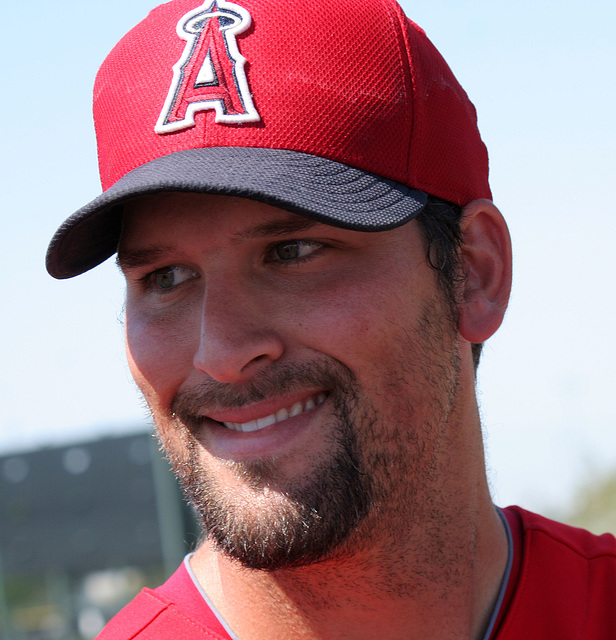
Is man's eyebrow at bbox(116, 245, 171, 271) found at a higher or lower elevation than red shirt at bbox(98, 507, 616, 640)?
higher

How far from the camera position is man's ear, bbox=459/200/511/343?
8.08 ft

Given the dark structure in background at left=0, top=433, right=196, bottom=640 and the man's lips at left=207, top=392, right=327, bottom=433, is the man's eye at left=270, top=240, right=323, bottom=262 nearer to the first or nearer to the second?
the man's lips at left=207, top=392, right=327, bottom=433

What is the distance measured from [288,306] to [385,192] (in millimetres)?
348

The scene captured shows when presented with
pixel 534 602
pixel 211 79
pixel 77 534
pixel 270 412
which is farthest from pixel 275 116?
pixel 77 534

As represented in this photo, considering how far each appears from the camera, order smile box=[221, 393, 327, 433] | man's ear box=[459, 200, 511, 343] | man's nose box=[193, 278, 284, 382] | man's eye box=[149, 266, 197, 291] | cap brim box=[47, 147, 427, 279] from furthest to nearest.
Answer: man's ear box=[459, 200, 511, 343] < man's eye box=[149, 266, 197, 291] < smile box=[221, 393, 327, 433] < man's nose box=[193, 278, 284, 382] < cap brim box=[47, 147, 427, 279]

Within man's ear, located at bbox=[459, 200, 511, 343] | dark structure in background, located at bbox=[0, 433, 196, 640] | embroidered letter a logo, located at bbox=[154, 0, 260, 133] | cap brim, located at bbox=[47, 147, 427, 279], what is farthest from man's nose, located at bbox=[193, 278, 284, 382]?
dark structure in background, located at bbox=[0, 433, 196, 640]

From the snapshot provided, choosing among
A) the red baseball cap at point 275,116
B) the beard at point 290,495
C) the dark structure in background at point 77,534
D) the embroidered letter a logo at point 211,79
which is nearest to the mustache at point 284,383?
the beard at point 290,495

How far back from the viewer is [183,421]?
7.45ft

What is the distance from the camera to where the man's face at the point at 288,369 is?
2.06m

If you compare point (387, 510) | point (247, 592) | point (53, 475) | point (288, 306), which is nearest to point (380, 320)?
point (288, 306)

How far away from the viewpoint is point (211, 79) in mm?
2082

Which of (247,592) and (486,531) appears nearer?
(247,592)

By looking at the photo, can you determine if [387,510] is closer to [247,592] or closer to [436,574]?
[436,574]

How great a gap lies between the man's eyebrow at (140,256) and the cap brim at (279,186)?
0.46 ft
